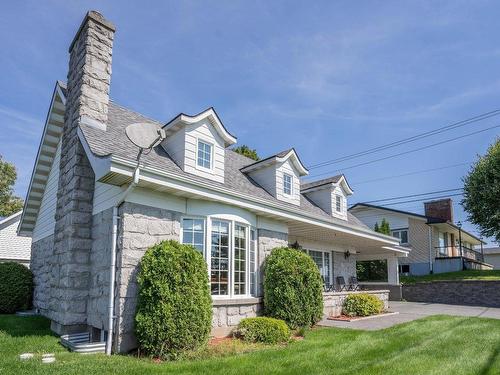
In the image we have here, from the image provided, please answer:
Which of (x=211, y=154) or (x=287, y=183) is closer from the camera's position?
(x=211, y=154)

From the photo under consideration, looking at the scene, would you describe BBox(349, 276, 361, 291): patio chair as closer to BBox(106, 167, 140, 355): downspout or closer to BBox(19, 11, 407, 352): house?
BBox(19, 11, 407, 352): house

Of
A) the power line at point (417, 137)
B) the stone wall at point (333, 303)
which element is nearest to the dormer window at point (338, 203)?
the stone wall at point (333, 303)

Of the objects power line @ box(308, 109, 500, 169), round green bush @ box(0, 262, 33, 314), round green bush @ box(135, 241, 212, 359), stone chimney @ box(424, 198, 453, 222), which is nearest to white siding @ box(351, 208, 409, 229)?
stone chimney @ box(424, 198, 453, 222)

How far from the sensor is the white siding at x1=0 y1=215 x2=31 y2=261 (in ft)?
72.4

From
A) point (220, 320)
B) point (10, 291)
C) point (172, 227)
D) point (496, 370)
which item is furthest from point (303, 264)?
point (10, 291)

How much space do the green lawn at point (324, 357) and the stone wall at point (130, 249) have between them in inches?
20.4

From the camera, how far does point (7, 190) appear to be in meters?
33.1

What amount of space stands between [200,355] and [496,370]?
4704mm

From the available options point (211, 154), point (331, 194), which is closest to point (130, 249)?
point (211, 154)

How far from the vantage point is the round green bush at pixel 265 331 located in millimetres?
7973

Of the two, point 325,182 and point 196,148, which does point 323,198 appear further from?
point 196,148

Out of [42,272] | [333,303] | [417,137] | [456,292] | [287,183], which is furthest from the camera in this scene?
[417,137]

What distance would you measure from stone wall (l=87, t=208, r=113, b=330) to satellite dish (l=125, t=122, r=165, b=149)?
5.05ft

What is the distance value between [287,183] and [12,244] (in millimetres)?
18117
